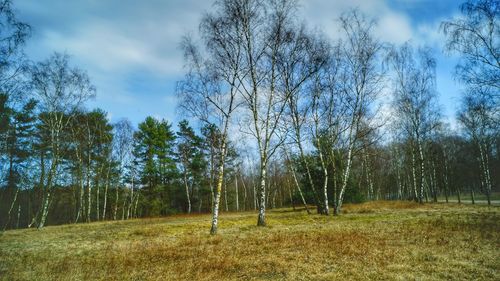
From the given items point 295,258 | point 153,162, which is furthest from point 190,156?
point 295,258

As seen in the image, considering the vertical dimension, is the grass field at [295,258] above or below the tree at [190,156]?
below

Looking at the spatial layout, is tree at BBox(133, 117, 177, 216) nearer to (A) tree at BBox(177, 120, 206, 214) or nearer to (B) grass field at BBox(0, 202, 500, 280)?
(A) tree at BBox(177, 120, 206, 214)

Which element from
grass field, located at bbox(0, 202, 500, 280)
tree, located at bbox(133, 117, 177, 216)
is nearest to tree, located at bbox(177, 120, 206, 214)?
tree, located at bbox(133, 117, 177, 216)

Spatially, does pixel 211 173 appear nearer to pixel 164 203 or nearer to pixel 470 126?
pixel 164 203

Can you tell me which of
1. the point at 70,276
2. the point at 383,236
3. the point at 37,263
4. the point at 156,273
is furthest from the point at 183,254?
the point at 383,236

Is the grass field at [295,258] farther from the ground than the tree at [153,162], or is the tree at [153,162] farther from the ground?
the tree at [153,162]

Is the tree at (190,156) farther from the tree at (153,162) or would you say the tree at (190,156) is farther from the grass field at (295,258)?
the grass field at (295,258)

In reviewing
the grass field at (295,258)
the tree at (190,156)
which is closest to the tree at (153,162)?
the tree at (190,156)

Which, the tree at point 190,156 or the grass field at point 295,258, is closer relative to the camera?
the grass field at point 295,258

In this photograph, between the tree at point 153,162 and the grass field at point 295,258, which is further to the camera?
the tree at point 153,162

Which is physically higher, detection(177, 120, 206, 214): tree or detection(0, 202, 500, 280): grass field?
detection(177, 120, 206, 214): tree

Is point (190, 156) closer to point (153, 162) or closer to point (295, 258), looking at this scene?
point (153, 162)

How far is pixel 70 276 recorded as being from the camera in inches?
306

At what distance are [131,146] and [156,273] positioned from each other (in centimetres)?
3923
